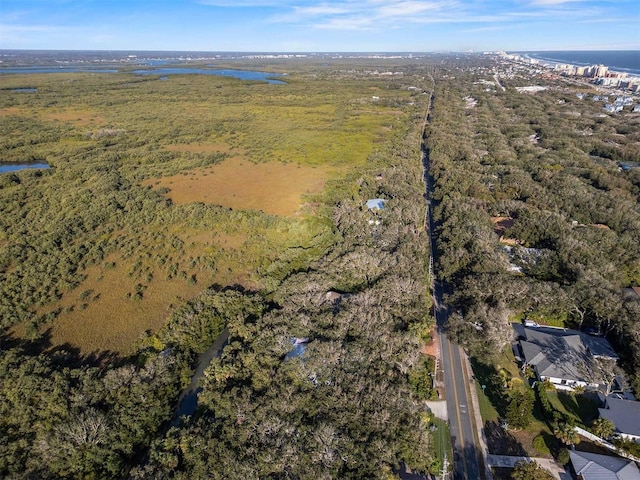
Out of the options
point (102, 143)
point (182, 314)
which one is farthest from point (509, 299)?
point (102, 143)

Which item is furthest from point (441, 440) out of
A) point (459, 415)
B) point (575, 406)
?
point (575, 406)

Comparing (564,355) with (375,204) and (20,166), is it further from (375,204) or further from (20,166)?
(20,166)

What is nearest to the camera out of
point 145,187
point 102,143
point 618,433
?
point 618,433

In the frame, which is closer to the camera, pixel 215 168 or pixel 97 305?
pixel 97 305

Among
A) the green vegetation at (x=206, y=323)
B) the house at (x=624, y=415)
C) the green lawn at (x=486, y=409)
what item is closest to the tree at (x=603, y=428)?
the house at (x=624, y=415)

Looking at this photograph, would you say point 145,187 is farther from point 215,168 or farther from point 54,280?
point 54,280

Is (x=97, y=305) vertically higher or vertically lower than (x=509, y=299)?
lower
